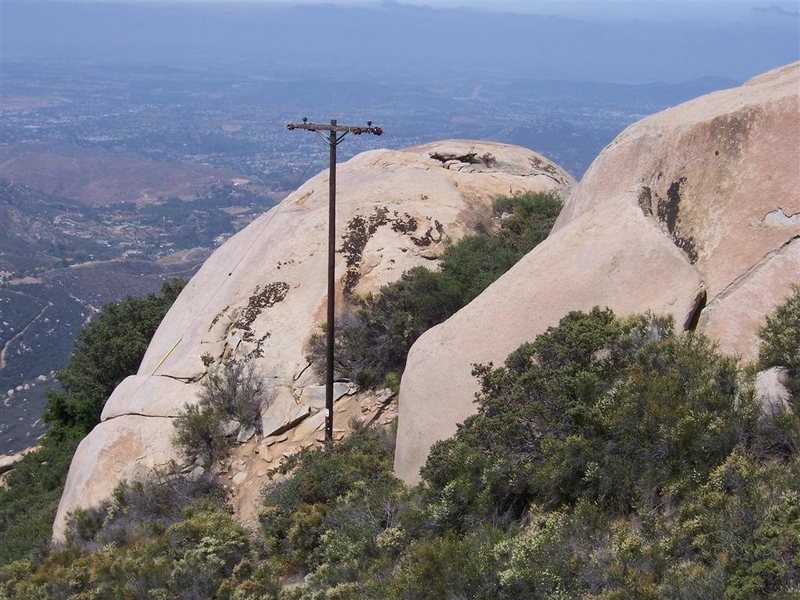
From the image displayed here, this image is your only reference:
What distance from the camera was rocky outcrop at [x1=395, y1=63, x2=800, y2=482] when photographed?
10.6 metres

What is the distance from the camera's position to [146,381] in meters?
17.6

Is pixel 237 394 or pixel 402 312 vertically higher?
pixel 402 312

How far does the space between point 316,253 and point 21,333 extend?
78.4 meters

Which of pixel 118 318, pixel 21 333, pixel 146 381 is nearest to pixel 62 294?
pixel 21 333

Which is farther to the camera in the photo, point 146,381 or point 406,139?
point 406,139

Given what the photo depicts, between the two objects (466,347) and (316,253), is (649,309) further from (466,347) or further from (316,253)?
(316,253)

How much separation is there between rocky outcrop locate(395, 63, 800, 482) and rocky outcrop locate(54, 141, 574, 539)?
156 inches

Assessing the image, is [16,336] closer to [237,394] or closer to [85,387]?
[85,387]

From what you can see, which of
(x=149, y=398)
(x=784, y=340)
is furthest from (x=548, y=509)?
(x=149, y=398)

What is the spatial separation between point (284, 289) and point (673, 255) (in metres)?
9.32

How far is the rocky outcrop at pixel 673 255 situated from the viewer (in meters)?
10.6

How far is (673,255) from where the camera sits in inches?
441

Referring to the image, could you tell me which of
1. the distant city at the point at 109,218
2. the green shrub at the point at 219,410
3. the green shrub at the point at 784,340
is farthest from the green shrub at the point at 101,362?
the distant city at the point at 109,218

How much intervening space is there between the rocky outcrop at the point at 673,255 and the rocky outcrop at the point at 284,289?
13.0 feet
